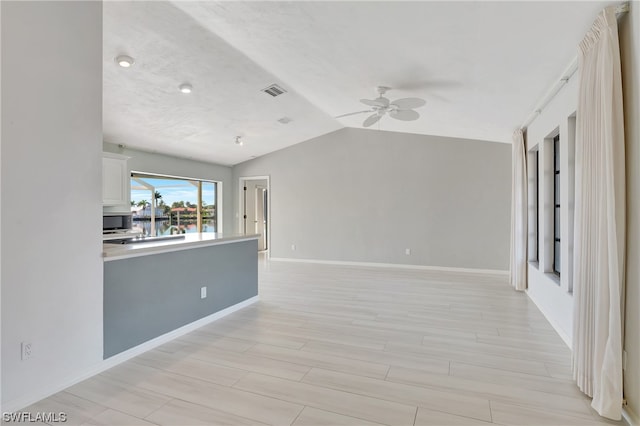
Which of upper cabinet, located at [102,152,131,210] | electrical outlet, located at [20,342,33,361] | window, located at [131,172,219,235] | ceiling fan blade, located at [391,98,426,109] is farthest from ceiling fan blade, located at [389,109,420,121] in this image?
window, located at [131,172,219,235]

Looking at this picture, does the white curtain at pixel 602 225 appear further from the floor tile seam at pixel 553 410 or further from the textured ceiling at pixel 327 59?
the textured ceiling at pixel 327 59

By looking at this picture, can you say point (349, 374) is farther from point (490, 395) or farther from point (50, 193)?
point (50, 193)

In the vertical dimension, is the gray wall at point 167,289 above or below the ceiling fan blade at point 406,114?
below

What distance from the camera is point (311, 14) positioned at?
2742mm

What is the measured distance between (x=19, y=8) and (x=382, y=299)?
4396 mm

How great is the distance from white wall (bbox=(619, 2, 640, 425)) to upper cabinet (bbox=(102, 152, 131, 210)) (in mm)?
5936

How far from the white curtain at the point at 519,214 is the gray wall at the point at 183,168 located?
6467 millimetres

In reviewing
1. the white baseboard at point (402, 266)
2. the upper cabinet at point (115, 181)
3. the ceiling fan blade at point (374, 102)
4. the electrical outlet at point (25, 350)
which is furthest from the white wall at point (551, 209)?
the upper cabinet at point (115, 181)

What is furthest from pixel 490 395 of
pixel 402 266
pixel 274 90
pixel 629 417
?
pixel 402 266

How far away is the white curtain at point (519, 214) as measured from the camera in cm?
481

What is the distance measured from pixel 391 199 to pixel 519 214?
2.61 m

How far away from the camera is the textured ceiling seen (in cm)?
243

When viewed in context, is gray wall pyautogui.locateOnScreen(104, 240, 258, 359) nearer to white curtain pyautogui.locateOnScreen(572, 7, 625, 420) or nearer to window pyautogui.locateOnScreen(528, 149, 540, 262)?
white curtain pyautogui.locateOnScreen(572, 7, 625, 420)

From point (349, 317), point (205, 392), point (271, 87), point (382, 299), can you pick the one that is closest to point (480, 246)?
point (382, 299)
